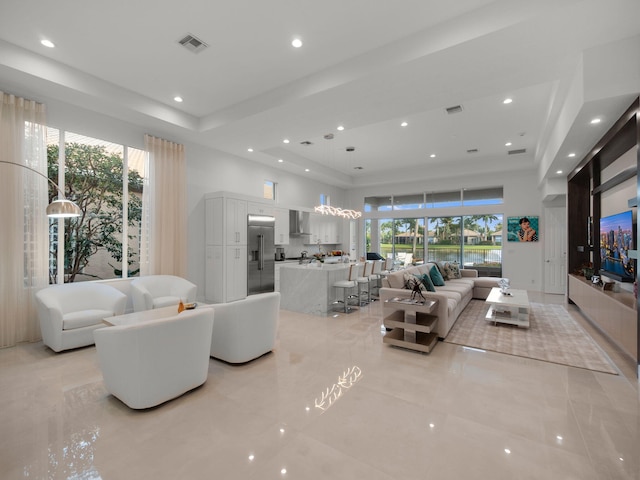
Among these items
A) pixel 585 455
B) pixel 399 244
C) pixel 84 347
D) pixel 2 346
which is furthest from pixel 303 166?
pixel 585 455

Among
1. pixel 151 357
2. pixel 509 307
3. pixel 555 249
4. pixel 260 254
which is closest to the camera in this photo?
pixel 151 357

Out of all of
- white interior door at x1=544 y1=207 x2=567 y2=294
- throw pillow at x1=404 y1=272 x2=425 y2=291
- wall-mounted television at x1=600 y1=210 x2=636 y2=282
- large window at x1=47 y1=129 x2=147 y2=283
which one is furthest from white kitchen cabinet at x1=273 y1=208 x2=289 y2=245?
white interior door at x1=544 y1=207 x2=567 y2=294

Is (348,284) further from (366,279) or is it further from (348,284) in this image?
(366,279)

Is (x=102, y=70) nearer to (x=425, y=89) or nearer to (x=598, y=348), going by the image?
(x=425, y=89)

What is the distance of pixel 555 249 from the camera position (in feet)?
27.0

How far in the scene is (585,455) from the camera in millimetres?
2041

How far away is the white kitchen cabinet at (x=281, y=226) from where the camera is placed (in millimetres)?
8188

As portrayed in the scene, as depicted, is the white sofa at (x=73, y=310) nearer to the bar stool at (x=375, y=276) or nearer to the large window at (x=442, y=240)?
the bar stool at (x=375, y=276)

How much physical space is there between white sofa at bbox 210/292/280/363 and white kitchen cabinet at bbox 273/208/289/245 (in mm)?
4625

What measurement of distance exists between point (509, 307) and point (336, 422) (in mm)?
4355

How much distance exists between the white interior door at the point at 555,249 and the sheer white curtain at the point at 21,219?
1084 cm

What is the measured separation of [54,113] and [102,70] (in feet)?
3.66

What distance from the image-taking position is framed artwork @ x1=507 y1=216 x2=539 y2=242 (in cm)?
846

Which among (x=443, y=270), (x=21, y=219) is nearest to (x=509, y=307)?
(x=443, y=270)
